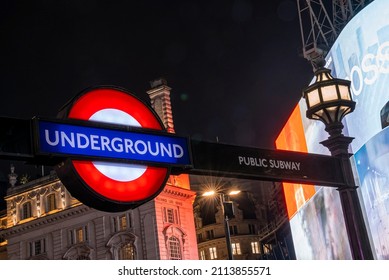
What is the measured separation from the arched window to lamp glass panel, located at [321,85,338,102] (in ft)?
198

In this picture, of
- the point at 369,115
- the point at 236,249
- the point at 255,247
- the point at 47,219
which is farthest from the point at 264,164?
the point at 255,247

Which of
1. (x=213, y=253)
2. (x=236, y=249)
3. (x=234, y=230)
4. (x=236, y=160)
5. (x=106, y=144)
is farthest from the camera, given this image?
(x=234, y=230)

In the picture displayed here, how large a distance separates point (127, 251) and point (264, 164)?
61541 millimetres

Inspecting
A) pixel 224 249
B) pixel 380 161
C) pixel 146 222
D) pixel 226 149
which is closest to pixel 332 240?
pixel 380 161

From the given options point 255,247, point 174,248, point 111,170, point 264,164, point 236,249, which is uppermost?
point 255,247

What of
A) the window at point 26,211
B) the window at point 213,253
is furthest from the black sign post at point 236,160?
the window at point 213,253

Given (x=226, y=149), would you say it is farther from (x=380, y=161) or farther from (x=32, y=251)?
(x=32, y=251)

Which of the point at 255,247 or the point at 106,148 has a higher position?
the point at 255,247

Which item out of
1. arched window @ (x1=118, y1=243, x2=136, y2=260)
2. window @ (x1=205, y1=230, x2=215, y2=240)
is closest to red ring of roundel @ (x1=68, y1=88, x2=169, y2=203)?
arched window @ (x1=118, y1=243, x2=136, y2=260)

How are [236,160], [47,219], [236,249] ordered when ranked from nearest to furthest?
[236,160], [47,219], [236,249]

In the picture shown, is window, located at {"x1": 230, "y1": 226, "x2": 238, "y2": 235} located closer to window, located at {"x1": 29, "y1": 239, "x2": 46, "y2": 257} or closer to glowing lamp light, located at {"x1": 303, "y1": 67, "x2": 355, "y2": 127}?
window, located at {"x1": 29, "y1": 239, "x2": 46, "y2": 257}

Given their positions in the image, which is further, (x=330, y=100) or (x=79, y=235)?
(x=79, y=235)

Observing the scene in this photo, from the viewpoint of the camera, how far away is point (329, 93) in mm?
6770

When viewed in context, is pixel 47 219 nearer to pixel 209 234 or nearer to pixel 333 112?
pixel 209 234
